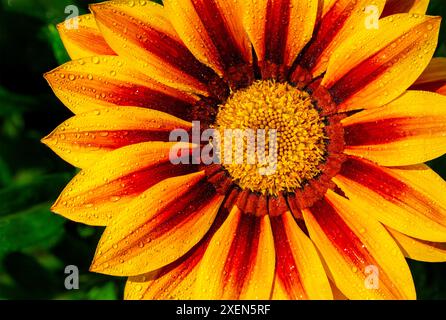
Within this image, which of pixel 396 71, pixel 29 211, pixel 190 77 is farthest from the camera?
pixel 29 211

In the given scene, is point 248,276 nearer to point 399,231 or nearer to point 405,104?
point 399,231

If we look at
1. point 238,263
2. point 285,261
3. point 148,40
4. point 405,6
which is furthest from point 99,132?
point 405,6

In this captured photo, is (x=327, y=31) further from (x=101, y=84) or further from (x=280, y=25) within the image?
(x=101, y=84)

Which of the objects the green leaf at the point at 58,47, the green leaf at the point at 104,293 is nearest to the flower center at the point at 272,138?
the green leaf at the point at 58,47

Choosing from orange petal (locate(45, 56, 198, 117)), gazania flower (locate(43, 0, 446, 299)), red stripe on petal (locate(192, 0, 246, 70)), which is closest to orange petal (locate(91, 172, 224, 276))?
gazania flower (locate(43, 0, 446, 299))

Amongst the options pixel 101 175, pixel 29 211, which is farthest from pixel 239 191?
pixel 29 211

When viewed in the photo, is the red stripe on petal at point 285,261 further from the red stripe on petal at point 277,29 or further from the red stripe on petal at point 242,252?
the red stripe on petal at point 277,29
